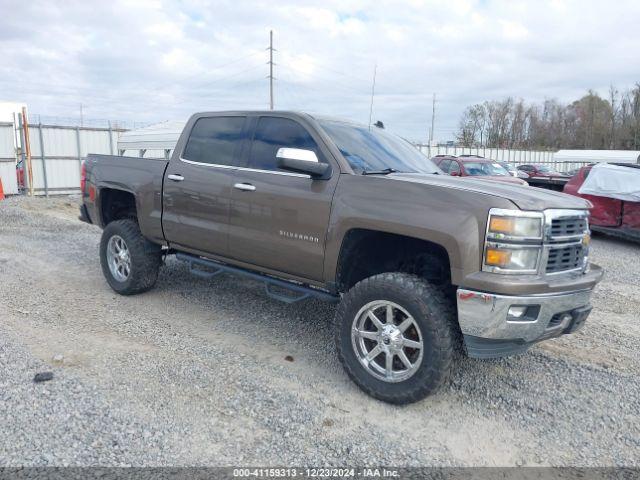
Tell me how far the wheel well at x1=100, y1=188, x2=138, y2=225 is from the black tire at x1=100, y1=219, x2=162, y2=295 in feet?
0.99

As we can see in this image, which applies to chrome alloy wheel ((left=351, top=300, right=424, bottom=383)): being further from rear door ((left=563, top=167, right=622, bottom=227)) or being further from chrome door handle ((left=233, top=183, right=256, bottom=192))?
rear door ((left=563, top=167, right=622, bottom=227))

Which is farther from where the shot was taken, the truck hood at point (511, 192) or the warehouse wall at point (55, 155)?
the warehouse wall at point (55, 155)

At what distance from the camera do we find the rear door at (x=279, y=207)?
4078mm

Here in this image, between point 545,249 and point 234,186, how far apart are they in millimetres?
2576

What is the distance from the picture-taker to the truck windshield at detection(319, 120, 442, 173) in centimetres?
425

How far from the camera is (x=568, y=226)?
3555 millimetres

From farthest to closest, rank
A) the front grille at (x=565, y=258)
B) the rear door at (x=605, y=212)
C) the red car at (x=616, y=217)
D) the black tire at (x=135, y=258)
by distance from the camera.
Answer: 1. the rear door at (x=605, y=212)
2. the red car at (x=616, y=217)
3. the black tire at (x=135, y=258)
4. the front grille at (x=565, y=258)

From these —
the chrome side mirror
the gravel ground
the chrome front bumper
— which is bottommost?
the gravel ground

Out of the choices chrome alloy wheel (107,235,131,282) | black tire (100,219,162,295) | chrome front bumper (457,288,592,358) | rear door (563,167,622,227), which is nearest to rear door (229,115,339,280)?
chrome front bumper (457,288,592,358)

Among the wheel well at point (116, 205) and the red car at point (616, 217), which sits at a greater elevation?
the wheel well at point (116, 205)

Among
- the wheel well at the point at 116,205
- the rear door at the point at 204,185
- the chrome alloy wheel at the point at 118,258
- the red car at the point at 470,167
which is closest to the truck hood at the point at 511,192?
the rear door at the point at 204,185

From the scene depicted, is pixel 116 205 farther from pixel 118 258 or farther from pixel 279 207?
pixel 279 207

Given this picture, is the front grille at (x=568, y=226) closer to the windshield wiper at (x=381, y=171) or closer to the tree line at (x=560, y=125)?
the windshield wiper at (x=381, y=171)

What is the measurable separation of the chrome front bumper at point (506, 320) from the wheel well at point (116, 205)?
4.26m
